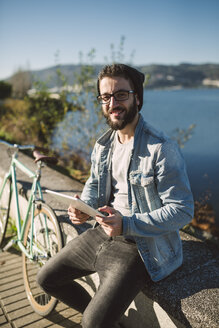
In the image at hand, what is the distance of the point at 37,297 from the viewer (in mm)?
2775

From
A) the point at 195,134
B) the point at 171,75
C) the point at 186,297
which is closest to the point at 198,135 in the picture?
the point at 195,134

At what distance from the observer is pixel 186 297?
5.83 ft

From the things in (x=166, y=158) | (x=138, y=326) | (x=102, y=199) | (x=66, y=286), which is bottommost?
(x=138, y=326)

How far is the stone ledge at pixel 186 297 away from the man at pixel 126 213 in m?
0.09

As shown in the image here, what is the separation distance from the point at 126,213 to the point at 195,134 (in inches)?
306

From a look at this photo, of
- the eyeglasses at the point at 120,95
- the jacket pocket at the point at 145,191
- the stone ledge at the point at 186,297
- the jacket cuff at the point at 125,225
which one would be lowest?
the stone ledge at the point at 186,297

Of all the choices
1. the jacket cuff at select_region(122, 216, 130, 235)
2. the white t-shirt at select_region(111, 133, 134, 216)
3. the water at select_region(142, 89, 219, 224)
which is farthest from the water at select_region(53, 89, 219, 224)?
the jacket cuff at select_region(122, 216, 130, 235)

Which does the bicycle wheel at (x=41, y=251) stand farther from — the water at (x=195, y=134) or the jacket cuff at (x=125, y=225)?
the water at (x=195, y=134)

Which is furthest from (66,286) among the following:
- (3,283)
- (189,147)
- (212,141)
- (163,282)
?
(212,141)

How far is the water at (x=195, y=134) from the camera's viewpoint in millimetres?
6211

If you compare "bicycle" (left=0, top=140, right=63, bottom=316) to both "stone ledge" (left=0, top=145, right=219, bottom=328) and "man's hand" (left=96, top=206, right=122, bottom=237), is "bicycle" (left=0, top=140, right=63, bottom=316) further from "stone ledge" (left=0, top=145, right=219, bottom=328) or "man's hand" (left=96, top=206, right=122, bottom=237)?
"man's hand" (left=96, top=206, right=122, bottom=237)

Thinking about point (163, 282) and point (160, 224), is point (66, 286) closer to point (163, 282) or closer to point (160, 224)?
point (163, 282)

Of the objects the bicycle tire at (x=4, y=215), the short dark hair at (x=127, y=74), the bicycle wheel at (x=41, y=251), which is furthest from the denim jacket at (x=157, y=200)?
the bicycle tire at (x=4, y=215)

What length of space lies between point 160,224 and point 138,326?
2.83 feet
